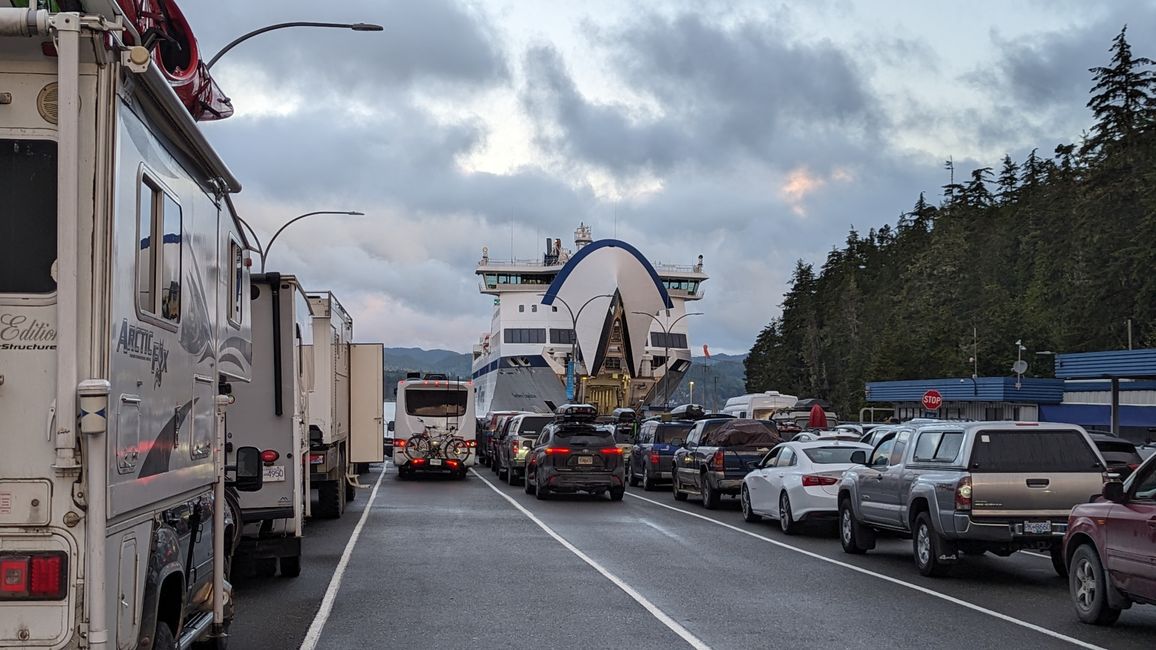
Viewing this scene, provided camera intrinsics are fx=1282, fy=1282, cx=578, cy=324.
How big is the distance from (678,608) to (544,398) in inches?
2683

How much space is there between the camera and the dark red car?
31.6ft

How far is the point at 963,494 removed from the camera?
13.2m

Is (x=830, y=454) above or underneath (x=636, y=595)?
above

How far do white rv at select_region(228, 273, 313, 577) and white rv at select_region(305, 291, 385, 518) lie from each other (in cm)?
297

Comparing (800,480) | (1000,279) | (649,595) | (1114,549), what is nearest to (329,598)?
(649,595)

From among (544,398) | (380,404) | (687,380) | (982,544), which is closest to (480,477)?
→ (380,404)

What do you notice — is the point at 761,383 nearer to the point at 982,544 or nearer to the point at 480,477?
the point at 480,477

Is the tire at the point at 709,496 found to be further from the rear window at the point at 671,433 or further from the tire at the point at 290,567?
the tire at the point at 290,567

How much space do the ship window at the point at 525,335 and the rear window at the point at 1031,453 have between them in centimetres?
6535

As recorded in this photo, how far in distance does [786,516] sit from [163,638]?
14.0m

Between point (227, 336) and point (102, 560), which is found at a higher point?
point (227, 336)

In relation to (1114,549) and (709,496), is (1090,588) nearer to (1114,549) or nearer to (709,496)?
(1114,549)

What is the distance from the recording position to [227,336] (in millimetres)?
8023

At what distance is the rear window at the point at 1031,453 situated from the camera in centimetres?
1339
